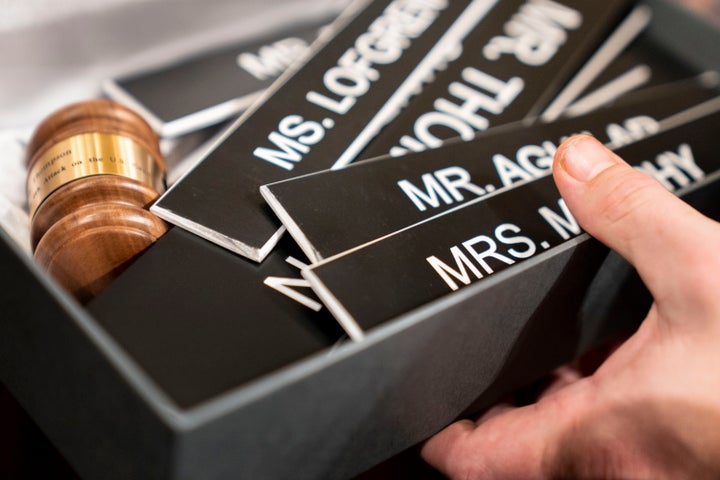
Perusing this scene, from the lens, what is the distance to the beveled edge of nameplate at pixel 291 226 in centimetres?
47

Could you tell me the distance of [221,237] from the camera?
19.1 inches

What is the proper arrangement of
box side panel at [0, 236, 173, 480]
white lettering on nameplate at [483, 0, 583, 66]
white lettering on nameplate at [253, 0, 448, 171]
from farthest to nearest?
white lettering on nameplate at [483, 0, 583, 66] → white lettering on nameplate at [253, 0, 448, 171] → box side panel at [0, 236, 173, 480]

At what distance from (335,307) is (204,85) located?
0.33 m

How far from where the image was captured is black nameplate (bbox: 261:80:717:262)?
487 millimetres

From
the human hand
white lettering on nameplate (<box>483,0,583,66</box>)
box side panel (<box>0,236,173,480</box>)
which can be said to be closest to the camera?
box side panel (<box>0,236,173,480</box>)

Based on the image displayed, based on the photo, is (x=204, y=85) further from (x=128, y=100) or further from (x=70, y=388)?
(x=70, y=388)

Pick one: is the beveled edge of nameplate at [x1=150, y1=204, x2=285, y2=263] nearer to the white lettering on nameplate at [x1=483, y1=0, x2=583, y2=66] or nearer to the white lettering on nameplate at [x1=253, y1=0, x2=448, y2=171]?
the white lettering on nameplate at [x1=253, y1=0, x2=448, y2=171]

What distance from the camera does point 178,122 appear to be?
633mm

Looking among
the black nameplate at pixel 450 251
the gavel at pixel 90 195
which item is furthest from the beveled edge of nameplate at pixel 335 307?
the gavel at pixel 90 195

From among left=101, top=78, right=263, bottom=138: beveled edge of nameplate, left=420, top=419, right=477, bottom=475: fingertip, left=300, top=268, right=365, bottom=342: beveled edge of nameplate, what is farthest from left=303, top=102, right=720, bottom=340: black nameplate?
left=101, top=78, right=263, bottom=138: beveled edge of nameplate

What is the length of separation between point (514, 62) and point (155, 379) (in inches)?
17.0

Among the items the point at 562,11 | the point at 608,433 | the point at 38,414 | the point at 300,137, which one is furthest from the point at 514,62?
the point at 38,414

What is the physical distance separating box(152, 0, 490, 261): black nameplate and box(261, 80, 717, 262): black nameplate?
0.09 feet

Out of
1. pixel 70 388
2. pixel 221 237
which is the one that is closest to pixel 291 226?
pixel 221 237
